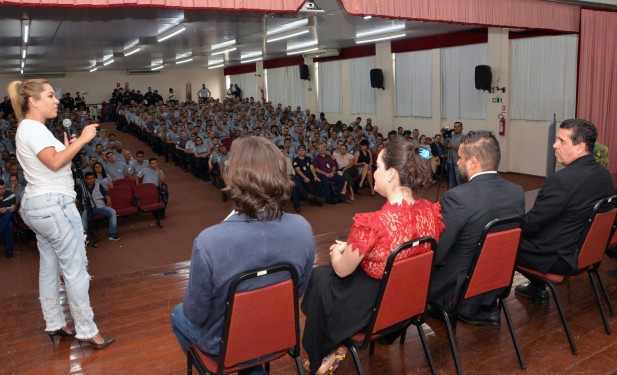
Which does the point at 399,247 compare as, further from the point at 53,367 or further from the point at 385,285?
the point at 53,367

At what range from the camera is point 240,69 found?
2222 cm

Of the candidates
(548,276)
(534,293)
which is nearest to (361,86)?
(534,293)

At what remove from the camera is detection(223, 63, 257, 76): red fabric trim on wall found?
20750 mm

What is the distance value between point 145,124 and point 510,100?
8852 mm

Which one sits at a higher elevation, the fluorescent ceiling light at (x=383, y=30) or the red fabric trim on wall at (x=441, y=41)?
the fluorescent ceiling light at (x=383, y=30)

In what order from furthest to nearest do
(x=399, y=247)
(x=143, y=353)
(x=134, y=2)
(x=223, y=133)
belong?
(x=223, y=133) < (x=134, y=2) < (x=143, y=353) < (x=399, y=247)

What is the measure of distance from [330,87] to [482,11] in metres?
10.3

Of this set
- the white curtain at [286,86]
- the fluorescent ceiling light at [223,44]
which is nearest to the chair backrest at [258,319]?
the fluorescent ceiling light at [223,44]

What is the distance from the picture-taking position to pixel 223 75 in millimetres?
24750

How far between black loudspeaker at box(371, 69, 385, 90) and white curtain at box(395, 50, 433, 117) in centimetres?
41

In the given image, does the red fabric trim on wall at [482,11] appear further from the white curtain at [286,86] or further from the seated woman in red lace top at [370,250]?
the white curtain at [286,86]

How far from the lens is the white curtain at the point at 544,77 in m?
8.59

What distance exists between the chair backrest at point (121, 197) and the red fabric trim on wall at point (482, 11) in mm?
3718

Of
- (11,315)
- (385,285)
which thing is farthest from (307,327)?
(11,315)
